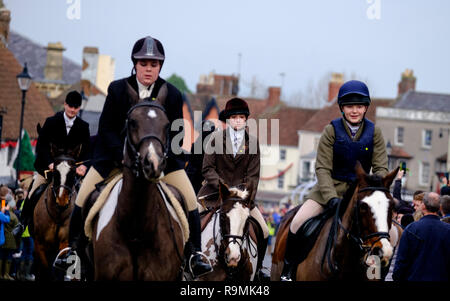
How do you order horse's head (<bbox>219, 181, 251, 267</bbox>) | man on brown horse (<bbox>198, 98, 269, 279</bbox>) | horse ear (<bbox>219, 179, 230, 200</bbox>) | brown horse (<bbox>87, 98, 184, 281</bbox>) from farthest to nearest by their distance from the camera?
man on brown horse (<bbox>198, 98, 269, 279</bbox>), horse ear (<bbox>219, 179, 230, 200</bbox>), horse's head (<bbox>219, 181, 251, 267</bbox>), brown horse (<bbox>87, 98, 184, 281</bbox>)

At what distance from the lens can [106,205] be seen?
9.61 m

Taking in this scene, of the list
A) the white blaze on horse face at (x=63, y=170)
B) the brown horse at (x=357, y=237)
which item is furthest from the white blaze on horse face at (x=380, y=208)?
the white blaze on horse face at (x=63, y=170)

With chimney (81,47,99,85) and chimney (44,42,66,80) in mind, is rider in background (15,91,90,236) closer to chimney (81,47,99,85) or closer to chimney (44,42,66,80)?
chimney (81,47,99,85)

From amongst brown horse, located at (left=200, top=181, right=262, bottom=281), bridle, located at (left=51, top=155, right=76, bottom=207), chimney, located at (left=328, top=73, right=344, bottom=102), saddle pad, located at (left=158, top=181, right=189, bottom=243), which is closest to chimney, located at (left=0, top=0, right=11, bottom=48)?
bridle, located at (left=51, top=155, right=76, bottom=207)

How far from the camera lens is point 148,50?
9836mm

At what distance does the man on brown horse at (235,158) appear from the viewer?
1346cm

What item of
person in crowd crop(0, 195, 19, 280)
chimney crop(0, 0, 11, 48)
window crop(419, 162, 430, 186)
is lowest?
window crop(419, 162, 430, 186)

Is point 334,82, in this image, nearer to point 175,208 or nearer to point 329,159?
point 329,159

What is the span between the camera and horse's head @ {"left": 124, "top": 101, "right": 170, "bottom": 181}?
8.38 metres

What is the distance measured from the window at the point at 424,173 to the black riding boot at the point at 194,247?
8500cm

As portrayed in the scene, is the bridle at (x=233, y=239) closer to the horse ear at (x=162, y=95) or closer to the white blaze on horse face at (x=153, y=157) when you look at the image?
the horse ear at (x=162, y=95)

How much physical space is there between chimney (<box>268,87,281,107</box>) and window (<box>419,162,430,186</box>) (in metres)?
20.1

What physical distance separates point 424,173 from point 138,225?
285 ft

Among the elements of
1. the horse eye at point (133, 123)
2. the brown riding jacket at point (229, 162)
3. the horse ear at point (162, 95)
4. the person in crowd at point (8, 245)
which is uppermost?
the horse ear at point (162, 95)
